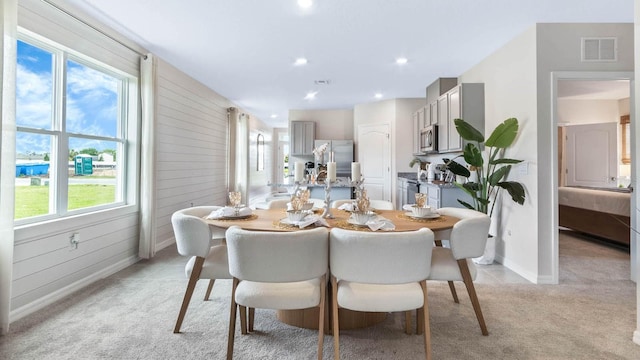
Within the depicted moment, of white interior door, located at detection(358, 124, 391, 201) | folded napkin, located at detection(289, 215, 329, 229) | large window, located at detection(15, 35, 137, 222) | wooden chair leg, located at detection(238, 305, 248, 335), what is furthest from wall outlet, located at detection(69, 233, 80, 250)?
white interior door, located at detection(358, 124, 391, 201)

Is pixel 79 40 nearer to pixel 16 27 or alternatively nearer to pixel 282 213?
pixel 16 27

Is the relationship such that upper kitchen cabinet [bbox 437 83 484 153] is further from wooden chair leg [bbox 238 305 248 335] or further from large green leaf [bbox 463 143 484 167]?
wooden chair leg [bbox 238 305 248 335]

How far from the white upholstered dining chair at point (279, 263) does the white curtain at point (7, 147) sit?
170cm

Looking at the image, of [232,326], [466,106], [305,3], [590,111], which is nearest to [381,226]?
[232,326]

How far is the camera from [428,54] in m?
3.94

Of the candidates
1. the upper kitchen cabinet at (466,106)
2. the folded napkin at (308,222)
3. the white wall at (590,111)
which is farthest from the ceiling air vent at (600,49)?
the white wall at (590,111)

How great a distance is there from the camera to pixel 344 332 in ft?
6.93

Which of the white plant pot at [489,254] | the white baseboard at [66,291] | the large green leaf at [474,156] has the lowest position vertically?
the white baseboard at [66,291]

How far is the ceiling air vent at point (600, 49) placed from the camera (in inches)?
121

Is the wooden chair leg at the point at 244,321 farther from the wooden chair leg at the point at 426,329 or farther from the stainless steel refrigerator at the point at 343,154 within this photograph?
the stainless steel refrigerator at the point at 343,154

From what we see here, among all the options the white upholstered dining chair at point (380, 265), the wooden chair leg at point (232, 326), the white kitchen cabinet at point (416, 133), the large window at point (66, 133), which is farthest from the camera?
the white kitchen cabinet at point (416, 133)

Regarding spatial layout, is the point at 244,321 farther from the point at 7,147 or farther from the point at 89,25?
the point at 89,25

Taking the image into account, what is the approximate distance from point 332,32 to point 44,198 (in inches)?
123

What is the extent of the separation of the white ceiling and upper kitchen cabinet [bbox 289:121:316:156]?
8.22ft
